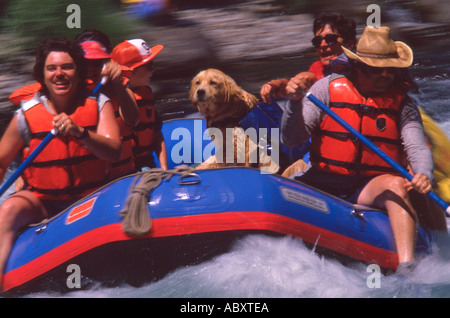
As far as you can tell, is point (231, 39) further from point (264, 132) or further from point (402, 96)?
point (402, 96)

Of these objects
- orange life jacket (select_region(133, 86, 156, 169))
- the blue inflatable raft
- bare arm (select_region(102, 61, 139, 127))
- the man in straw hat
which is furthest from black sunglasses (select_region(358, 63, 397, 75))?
orange life jacket (select_region(133, 86, 156, 169))

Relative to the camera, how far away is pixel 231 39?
8211 mm

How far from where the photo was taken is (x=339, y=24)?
4.21 metres

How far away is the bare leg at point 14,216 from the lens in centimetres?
316

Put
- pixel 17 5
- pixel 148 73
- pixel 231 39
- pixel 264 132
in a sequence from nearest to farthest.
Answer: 1. pixel 264 132
2. pixel 148 73
3. pixel 17 5
4. pixel 231 39

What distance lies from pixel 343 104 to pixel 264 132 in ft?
2.13

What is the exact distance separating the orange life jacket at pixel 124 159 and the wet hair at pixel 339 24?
1.45 m

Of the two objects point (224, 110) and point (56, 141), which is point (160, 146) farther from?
point (56, 141)

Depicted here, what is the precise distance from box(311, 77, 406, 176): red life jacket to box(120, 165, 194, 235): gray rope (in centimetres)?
80

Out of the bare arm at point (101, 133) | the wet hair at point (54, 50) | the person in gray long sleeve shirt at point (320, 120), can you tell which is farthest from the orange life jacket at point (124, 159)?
the person in gray long sleeve shirt at point (320, 120)

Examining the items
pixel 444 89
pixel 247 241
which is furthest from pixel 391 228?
pixel 444 89

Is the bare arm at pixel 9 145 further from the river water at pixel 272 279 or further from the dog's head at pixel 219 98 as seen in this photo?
the dog's head at pixel 219 98

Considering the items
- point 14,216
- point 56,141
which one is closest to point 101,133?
point 56,141

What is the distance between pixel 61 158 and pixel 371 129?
Answer: 160 centimetres
